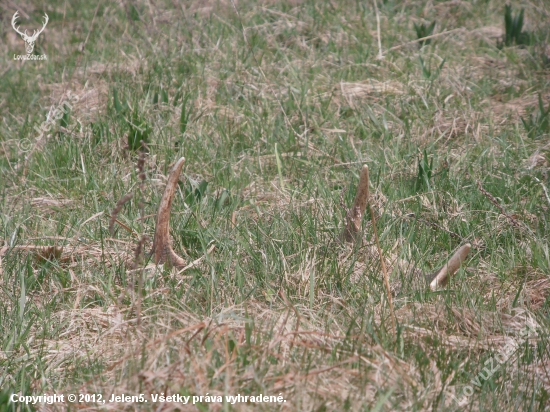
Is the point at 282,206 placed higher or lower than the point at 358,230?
lower

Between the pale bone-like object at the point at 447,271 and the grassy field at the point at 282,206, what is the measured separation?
0.07 m

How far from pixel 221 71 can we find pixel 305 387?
311 cm

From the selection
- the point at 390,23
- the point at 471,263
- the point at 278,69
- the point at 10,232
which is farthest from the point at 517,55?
the point at 10,232

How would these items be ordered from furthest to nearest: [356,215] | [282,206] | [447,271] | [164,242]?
[282,206]
[356,215]
[164,242]
[447,271]

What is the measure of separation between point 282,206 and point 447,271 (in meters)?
0.97

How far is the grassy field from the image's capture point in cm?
225

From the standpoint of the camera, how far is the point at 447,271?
279 centimetres

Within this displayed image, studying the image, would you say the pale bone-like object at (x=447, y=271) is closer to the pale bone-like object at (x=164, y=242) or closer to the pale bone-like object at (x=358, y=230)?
the pale bone-like object at (x=358, y=230)

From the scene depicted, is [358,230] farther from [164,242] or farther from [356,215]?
[164,242]

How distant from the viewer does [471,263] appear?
303cm

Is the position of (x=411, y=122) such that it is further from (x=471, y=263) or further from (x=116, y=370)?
(x=116, y=370)

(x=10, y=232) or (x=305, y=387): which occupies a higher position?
(x=305, y=387)

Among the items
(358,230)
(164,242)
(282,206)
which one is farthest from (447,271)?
(164,242)

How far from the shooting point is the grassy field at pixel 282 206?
7.39ft
